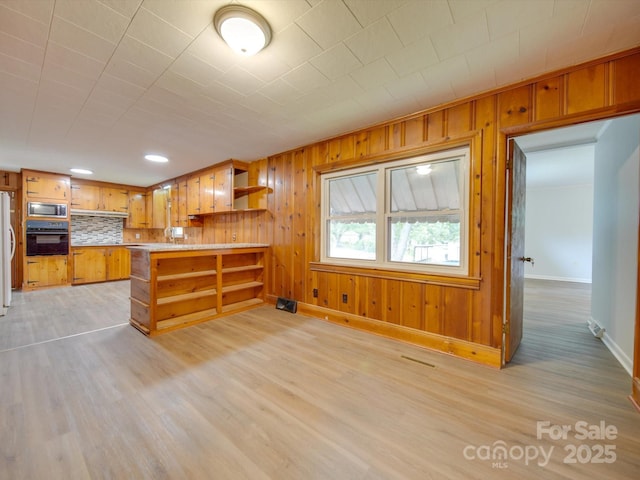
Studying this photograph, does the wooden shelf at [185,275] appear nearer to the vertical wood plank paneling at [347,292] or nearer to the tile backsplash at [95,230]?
the vertical wood plank paneling at [347,292]

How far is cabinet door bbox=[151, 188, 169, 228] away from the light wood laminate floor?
3.91m

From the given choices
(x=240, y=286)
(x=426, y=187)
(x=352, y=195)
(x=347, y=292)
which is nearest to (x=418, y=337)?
(x=347, y=292)

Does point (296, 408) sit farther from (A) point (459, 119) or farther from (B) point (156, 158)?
(B) point (156, 158)

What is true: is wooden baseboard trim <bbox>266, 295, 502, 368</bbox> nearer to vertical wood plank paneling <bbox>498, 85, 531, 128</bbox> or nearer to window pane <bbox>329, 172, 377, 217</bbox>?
window pane <bbox>329, 172, 377, 217</bbox>

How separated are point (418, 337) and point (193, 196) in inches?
195

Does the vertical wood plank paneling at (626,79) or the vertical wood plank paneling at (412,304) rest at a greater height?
the vertical wood plank paneling at (626,79)

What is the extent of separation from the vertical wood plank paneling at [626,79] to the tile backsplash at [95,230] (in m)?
9.09

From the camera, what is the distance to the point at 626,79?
1.78 m

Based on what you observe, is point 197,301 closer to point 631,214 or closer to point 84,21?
point 84,21

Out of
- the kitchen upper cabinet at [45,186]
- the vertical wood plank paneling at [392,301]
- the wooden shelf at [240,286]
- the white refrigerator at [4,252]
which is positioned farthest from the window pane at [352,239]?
the kitchen upper cabinet at [45,186]

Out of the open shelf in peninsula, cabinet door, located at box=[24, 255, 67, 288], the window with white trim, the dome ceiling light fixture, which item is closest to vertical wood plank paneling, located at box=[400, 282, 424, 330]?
the window with white trim

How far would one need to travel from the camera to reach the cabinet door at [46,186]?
16.8 feet

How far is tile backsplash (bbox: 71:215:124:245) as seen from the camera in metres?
6.29

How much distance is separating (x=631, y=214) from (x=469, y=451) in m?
2.58
